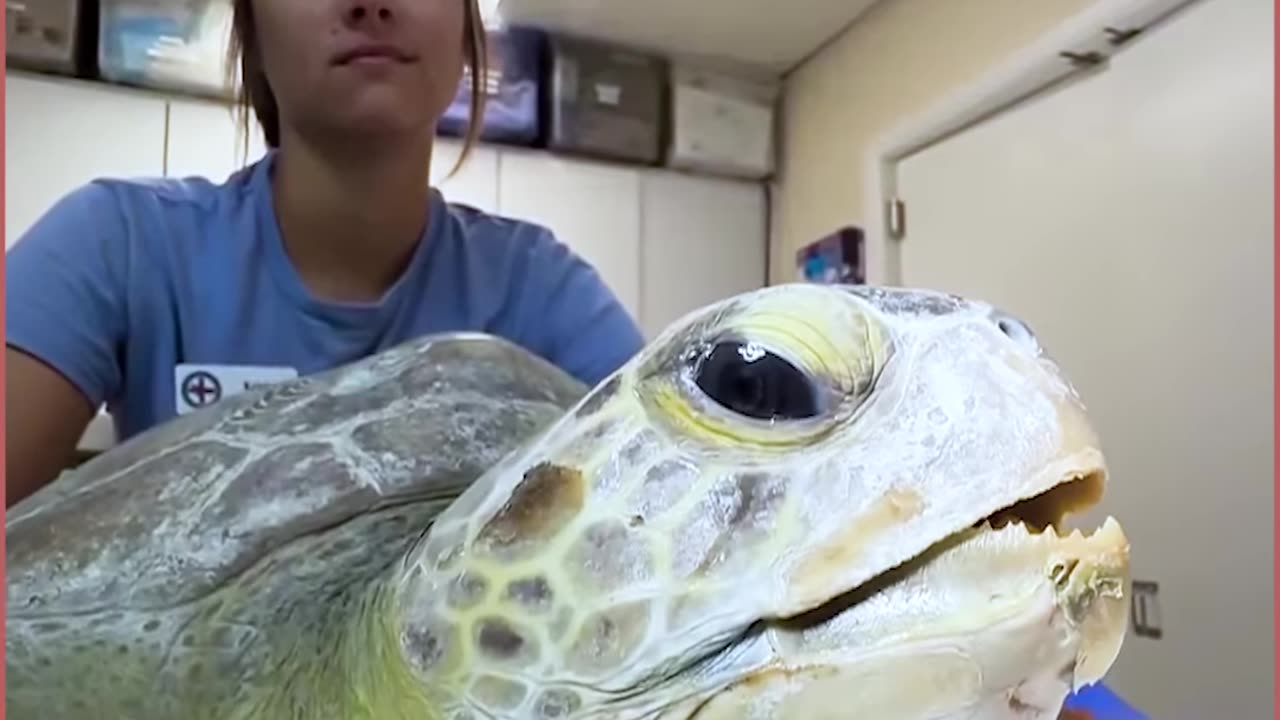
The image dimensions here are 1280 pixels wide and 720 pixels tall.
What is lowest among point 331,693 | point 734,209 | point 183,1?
point 331,693

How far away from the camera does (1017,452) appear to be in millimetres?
358

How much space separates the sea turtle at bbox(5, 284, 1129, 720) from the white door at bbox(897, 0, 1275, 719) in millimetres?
1267

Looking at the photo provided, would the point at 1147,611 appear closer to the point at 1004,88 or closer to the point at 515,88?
the point at 1004,88

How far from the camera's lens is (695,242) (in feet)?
9.33

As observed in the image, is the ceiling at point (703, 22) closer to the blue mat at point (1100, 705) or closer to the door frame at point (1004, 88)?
the door frame at point (1004, 88)

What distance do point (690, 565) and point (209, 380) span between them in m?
0.53

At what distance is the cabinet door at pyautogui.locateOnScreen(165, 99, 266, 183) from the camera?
94.7 inches

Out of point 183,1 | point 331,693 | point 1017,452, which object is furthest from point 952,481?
point 183,1

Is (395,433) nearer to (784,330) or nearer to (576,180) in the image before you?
(784,330)

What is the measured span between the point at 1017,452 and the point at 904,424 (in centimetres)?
3

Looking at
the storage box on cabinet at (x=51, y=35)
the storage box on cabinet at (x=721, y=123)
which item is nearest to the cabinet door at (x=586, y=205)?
the storage box on cabinet at (x=721, y=123)

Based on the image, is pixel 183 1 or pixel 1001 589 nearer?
pixel 1001 589

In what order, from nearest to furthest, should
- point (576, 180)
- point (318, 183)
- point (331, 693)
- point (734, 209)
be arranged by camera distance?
point (331, 693), point (318, 183), point (576, 180), point (734, 209)

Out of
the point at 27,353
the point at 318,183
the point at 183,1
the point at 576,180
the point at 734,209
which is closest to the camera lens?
the point at 27,353
